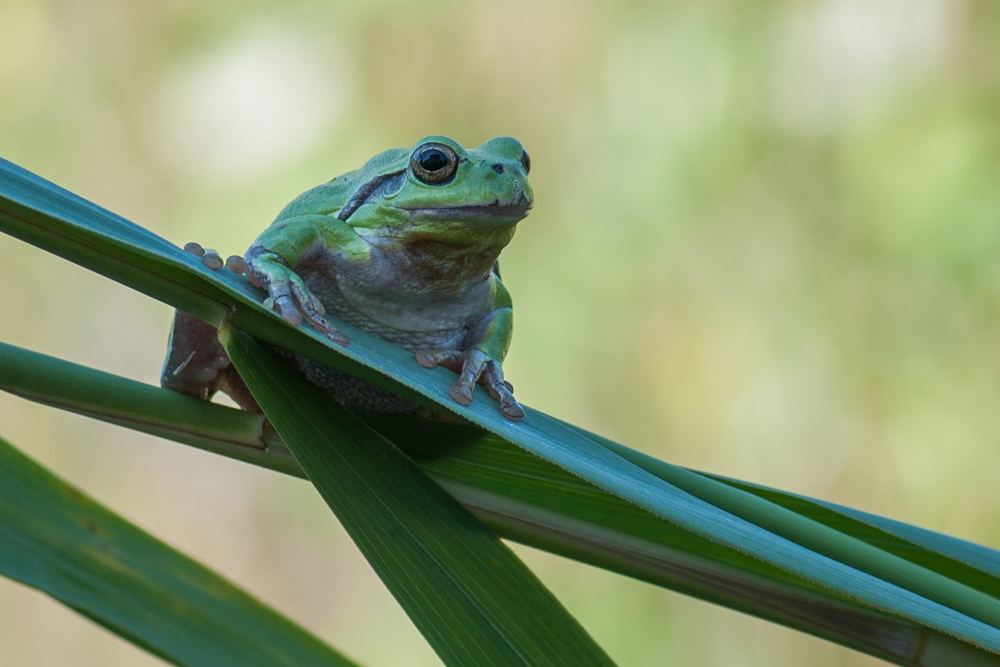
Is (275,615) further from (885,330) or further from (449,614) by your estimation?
(885,330)

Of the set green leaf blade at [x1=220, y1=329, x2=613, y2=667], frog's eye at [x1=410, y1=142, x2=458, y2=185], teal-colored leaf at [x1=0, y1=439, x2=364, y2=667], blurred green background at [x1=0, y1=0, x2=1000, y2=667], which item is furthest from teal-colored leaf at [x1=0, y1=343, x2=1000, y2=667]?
blurred green background at [x1=0, y1=0, x2=1000, y2=667]

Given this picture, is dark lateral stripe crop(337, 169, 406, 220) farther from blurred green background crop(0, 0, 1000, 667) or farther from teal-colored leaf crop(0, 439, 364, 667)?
blurred green background crop(0, 0, 1000, 667)

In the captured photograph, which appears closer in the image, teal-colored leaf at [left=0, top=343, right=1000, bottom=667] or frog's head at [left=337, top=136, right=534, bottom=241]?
teal-colored leaf at [left=0, top=343, right=1000, bottom=667]

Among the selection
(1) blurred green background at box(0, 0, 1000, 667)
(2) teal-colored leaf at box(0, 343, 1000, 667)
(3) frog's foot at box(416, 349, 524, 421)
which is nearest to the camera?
(2) teal-colored leaf at box(0, 343, 1000, 667)

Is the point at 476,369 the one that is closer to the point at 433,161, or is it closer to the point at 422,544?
the point at 433,161

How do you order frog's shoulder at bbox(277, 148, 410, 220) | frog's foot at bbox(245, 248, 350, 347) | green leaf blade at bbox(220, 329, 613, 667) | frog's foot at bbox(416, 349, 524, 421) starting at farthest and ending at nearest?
1. frog's shoulder at bbox(277, 148, 410, 220)
2. frog's foot at bbox(416, 349, 524, 421)
3. frog's foot at bbox(245, 248, 350, 347)
4. green leaf blade at bbox(220, 329, 613, 667)

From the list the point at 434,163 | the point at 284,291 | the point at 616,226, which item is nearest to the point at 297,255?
the point at 284,291

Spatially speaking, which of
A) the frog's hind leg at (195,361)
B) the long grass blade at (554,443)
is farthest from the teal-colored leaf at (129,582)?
the frog's hind leg at (195,361)
